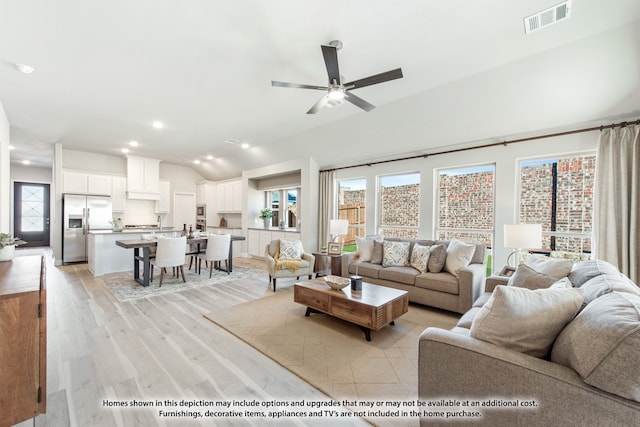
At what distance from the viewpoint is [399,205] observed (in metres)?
5.12

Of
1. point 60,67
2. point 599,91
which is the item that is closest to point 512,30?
point 599,91

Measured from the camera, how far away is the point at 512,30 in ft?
8.07

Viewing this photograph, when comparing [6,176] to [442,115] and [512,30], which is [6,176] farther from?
[512,30]

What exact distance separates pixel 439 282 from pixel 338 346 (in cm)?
171

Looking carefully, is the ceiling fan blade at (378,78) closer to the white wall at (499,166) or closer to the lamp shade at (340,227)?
the white wall at (499,166)

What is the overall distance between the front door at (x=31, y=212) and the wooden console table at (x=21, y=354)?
1114 centimetres

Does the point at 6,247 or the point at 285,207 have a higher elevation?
the point at 285,207

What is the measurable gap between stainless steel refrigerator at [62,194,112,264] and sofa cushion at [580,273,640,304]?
28.7 ft

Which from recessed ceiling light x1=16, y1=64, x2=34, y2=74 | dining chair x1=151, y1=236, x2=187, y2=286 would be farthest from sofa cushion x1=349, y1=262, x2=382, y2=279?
recessed ceiling light x1=16, y1=64, x2=34, y2=74

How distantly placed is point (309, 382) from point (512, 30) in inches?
143

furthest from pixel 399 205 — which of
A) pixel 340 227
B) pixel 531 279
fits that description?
pixel 531 279

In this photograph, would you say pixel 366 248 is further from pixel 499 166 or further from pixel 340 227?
pixel 499 166

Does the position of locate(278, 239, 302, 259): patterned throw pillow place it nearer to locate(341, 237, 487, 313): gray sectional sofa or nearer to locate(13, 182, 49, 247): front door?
locate(341, 237, 487, 313): gray sectional sofa

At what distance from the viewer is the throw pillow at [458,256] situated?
347 cm
